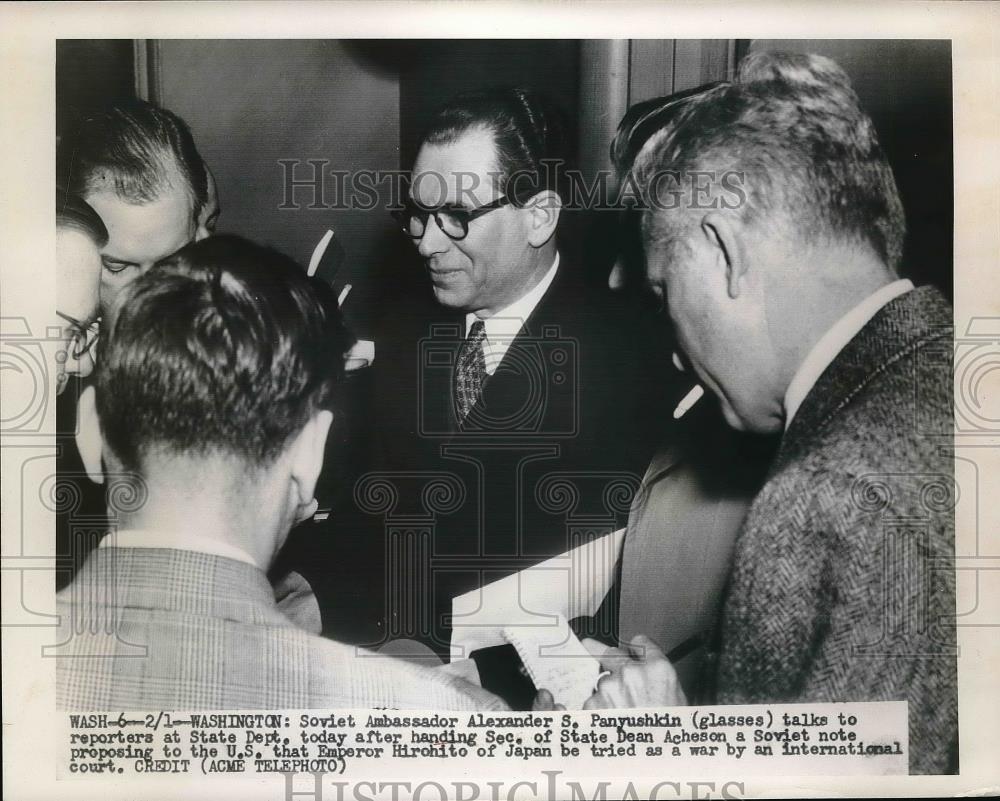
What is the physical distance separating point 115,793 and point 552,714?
4.06 ft

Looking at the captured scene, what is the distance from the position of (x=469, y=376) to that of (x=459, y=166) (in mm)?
588

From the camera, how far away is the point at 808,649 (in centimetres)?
228

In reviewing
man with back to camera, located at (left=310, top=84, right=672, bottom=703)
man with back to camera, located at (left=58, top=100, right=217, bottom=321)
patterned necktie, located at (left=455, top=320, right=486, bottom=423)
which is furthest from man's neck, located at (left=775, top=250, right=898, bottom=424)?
man with back to camera, located at (left=58, top=100, right=217, bottom=321)

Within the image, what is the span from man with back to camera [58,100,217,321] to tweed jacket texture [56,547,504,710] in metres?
0.76

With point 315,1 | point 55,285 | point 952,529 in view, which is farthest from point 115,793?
point 952,529

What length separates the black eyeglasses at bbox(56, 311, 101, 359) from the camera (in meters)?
2.31

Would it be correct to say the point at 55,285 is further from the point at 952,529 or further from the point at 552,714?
the point at 952,529

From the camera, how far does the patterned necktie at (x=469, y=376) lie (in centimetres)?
235

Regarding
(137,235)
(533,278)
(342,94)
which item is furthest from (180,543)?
(342,94)

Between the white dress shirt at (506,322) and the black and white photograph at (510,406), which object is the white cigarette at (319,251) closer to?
the black and white photograph at (510,406)

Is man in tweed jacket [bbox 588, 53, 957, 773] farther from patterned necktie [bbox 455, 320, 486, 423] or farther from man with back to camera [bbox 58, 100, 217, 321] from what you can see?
man with back to camera [bbox 58, 100, 217, 321]

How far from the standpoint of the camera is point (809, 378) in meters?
2.29

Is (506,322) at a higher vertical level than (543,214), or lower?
lower
